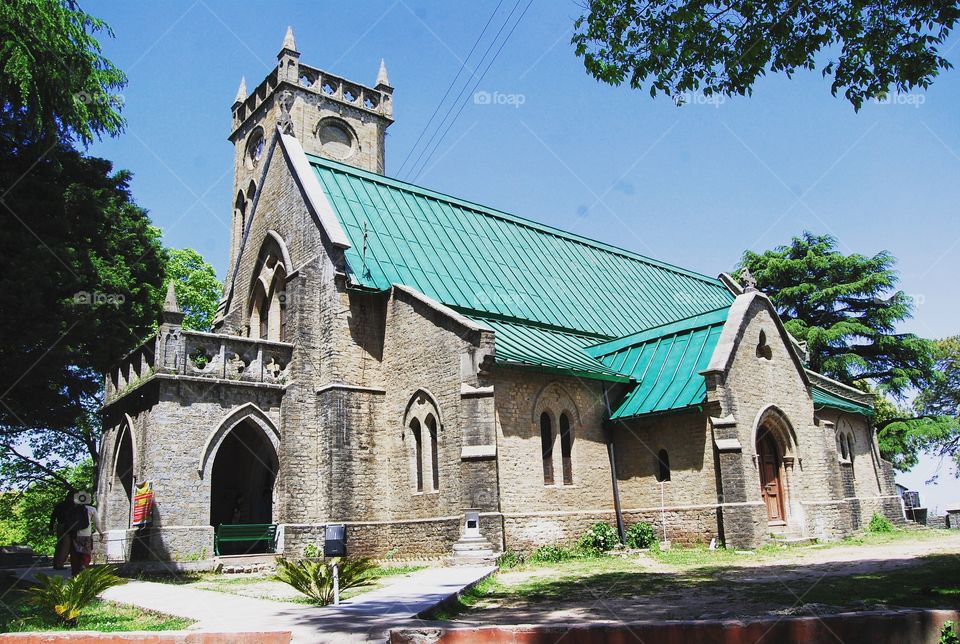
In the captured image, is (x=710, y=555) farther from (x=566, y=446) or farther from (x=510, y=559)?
(x=566, y=446)

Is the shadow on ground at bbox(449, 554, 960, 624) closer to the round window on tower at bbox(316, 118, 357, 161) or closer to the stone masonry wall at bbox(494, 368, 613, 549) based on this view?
the stone masonry wall at bbox(494, 368, 613, 549)

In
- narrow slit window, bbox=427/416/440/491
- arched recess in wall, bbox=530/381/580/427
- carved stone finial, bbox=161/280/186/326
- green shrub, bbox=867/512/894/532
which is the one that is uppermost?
carved stone finial, bbox=161/280/186/326

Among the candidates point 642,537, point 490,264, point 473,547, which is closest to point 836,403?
point 642,537

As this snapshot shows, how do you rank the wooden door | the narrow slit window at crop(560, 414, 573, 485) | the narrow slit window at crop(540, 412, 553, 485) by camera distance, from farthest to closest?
1. the wooden door
2. the narrow slit window at crop(560, 414, 573, 485)
3. the narrow slit window at crop(540, 412, 553, 485)

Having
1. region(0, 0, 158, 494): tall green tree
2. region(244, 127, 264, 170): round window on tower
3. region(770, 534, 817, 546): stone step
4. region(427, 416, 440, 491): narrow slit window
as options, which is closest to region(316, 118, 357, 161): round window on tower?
region(244, 127, 264, 170): round window on tower

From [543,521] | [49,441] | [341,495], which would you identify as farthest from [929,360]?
[49,441]

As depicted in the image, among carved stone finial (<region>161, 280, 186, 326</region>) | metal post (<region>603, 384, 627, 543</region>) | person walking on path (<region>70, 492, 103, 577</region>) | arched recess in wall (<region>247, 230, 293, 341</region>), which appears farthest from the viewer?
arched recess in wall (<region>247, 230, 293, 341</region>)

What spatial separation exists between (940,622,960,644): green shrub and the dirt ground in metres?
1.86

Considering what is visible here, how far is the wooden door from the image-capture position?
21.8m

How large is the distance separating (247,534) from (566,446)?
8.64 m

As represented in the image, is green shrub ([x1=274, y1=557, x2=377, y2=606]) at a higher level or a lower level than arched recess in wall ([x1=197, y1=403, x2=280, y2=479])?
lower

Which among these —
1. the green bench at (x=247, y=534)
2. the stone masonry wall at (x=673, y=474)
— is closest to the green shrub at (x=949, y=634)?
the stone masonry wall at (x=673, y=474)

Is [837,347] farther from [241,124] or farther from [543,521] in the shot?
[241,124]

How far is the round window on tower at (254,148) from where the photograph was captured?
1577 inches
